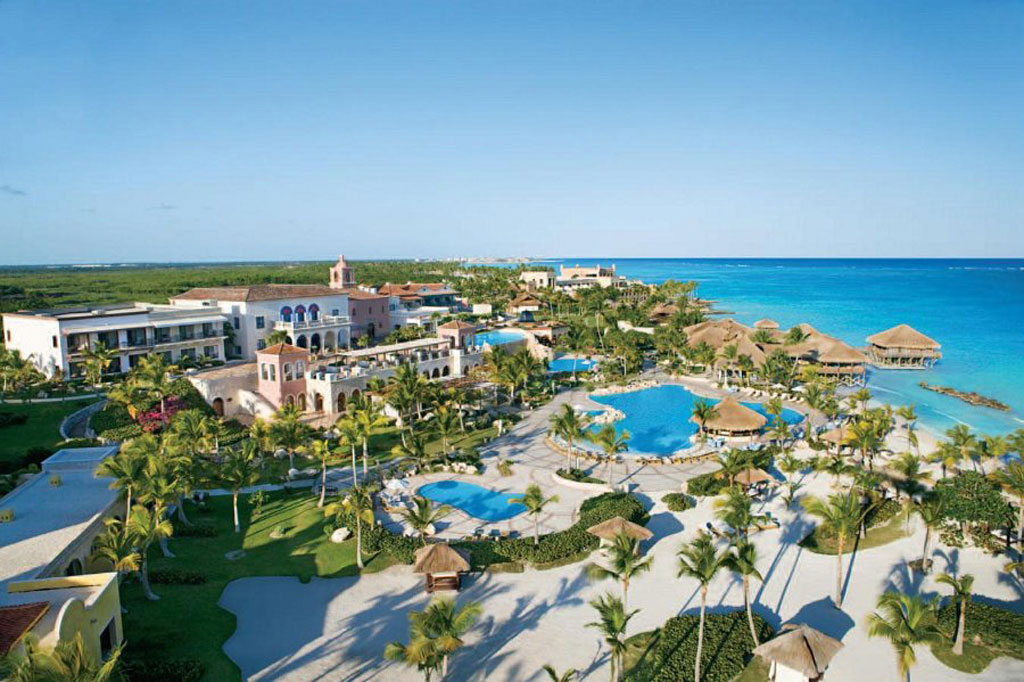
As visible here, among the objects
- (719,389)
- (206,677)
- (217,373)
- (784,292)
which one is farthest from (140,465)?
(784,292)

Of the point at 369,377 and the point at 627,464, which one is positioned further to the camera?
the point at 369,377

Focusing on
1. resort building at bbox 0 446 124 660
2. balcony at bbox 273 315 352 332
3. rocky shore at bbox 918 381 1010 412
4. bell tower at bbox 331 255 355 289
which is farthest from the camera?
bell tower at bbox 331 255 355 289

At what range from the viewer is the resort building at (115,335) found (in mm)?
46969

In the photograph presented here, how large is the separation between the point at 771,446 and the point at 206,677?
2934 cm

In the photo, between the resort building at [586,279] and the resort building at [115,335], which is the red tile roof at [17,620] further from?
the resort building at [586,279]

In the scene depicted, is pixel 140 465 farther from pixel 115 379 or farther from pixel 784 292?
pixel 784 292

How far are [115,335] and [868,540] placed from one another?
2050 inches

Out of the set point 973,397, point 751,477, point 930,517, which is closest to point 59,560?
point 751,477

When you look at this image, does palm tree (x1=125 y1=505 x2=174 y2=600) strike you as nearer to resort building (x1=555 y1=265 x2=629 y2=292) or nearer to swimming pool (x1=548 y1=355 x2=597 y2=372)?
swimming pool (x1=548 y1=355 x2=597 y2=372)

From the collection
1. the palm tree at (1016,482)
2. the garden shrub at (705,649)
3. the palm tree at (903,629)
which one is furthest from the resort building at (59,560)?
the palm tree at (1016,482)

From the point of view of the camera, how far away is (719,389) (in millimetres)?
52031

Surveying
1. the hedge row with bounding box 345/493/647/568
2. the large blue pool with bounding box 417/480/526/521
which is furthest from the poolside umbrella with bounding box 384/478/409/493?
the hedge row with bounding box 345/493/647/568

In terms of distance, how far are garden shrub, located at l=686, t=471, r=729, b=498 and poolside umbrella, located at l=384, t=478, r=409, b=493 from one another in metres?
13.7

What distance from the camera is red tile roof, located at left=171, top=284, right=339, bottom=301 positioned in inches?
2251
